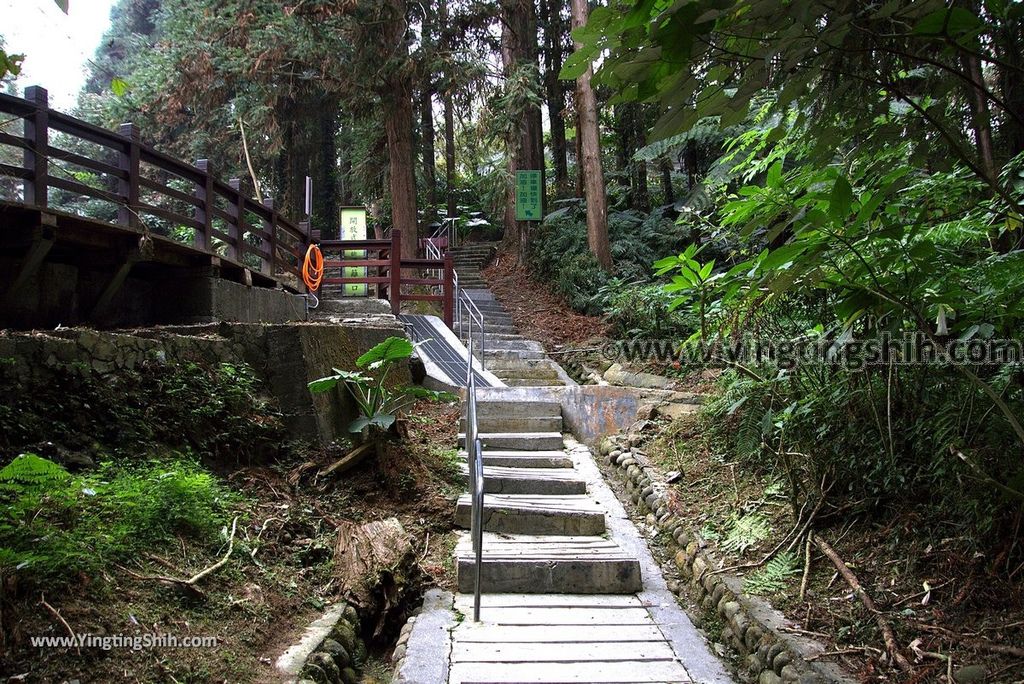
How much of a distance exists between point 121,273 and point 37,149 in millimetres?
1590

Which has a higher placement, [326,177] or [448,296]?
[326,177]

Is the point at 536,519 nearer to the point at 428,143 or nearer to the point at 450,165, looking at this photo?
the point at 428,143

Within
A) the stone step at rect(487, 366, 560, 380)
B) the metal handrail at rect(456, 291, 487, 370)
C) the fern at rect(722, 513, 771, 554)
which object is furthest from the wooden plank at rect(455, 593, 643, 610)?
the stone step at rect(487, 366, 560, 380)

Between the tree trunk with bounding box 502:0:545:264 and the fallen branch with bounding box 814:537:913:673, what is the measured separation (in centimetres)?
1119

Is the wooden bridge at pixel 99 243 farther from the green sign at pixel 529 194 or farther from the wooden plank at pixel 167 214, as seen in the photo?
the green sign at pixel 529 194

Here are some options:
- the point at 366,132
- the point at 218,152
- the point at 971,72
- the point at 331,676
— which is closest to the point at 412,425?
the point at 331,676

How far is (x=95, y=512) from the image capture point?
3385 mm

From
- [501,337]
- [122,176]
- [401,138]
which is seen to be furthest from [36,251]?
[401,138]

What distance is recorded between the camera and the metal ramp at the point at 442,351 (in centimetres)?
903

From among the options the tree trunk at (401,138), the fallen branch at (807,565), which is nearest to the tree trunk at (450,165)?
the tree trunk at (401,138)

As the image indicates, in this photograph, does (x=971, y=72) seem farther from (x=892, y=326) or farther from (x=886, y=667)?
(x=886, y=667)

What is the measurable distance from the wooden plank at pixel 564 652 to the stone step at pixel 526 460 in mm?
2747

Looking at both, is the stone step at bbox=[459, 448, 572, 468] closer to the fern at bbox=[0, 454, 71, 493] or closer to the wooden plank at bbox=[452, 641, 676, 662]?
the wooden plank at bbox=[452, 641, 676, 662]

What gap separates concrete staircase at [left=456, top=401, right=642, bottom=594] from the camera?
4.68 metres
